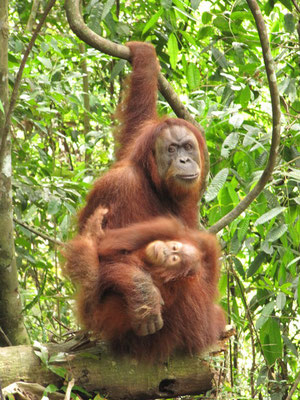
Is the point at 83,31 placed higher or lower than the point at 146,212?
higher

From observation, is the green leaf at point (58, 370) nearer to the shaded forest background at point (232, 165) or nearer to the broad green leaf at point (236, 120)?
the shaded forest background at point (232, 165)

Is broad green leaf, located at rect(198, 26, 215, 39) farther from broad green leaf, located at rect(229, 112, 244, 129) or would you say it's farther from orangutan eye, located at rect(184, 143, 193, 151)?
orangutan eye, located at rect(184, 143, 193, 151)

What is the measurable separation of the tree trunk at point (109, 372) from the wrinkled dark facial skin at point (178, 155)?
0.82m

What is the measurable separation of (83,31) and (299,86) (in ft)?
5.81

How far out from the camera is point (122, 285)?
93.4 inches

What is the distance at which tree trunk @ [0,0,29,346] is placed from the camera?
9.14 ft

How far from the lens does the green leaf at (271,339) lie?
319 centimetres

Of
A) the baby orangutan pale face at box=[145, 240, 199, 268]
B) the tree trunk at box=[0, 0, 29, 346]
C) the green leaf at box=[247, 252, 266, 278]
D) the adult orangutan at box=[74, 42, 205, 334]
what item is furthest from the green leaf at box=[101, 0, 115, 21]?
the green leaf at box=[247, 252, 266, 278]

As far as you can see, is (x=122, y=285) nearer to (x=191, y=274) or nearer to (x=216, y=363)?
(x=191, y=274)

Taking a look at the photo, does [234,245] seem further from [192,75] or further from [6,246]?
[6,246]

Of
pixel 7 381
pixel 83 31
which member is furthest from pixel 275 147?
pixel 7 381

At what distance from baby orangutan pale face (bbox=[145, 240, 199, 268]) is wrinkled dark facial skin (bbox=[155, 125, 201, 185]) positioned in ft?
1.43

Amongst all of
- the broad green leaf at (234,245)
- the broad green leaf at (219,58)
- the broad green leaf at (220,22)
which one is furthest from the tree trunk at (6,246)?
the broad green leaf at (219,58)

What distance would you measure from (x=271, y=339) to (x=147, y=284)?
118 centimetres
